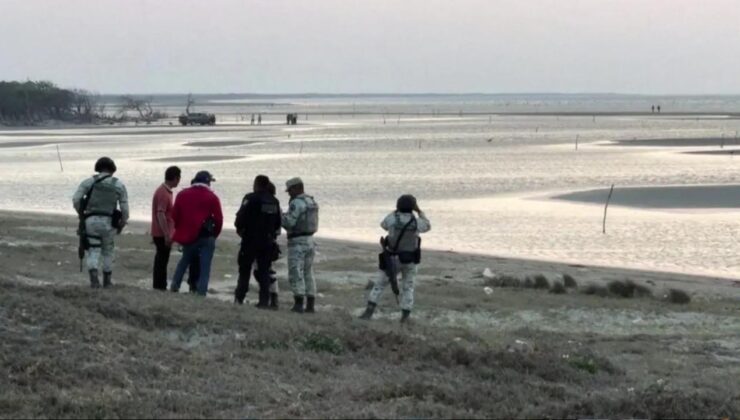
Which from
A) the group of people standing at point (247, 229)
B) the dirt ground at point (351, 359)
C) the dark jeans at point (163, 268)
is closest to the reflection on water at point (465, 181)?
the dirt ground at point (351, 359)

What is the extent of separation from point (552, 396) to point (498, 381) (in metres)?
0.68

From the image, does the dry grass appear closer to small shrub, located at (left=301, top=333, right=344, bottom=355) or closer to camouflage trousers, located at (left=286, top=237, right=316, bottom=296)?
small shrub, located at (left=301, top=333, right=344, bottom=355)

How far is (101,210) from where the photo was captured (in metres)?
12.2

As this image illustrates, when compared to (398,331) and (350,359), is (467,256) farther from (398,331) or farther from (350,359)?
(350,359)

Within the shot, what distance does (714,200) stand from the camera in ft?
116

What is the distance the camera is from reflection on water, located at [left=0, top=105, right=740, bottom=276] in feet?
83.0

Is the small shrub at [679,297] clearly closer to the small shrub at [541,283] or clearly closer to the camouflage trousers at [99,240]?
the small shrub at [541,283]

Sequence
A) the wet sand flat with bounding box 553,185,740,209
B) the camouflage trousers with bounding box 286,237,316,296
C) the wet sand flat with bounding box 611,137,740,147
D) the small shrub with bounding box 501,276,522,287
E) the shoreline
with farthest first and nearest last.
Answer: the wet sand flat with bounding box 611,137,740,147 → the wet sand flat with bounding box 553,185,740,209 → the shoreline → the small shrub with bounding box 501,276,522,287 → the camouflage trousers with bounding box 286,237,316,296

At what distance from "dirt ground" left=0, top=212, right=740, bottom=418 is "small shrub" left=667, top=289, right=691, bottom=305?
709 millimetres

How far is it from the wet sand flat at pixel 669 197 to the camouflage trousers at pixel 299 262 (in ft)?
76.5

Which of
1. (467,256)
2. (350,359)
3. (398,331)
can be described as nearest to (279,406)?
(350,359)

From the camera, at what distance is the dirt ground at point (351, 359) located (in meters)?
7.23

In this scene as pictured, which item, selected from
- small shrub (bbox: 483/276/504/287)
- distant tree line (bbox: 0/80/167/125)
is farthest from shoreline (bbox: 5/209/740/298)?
distant tree line (bbox: 0/80/167/125)

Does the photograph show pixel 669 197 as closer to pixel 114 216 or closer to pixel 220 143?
pixel 114 216
